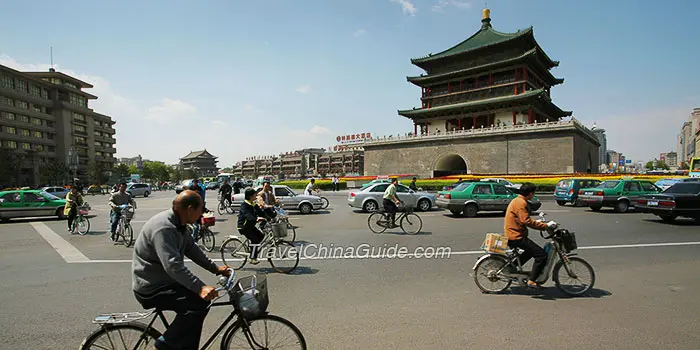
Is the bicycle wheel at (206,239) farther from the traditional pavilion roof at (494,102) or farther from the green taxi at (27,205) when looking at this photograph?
the traditional pavilion roof at (494,102)

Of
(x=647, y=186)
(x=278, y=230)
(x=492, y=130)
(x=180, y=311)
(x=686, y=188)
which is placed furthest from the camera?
(x=492, y=130)

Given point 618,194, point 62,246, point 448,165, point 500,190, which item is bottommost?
point 62,246

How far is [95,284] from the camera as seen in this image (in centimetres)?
592

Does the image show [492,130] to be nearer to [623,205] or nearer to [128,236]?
[623,205]

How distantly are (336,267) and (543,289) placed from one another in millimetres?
3525

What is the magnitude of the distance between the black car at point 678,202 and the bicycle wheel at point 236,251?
13.0m

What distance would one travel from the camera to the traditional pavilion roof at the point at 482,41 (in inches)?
1681

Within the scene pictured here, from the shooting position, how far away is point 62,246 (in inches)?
365

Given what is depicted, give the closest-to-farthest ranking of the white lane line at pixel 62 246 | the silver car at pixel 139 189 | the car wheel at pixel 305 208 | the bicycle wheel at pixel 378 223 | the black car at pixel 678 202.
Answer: the white lane line at pixel 62 246 < the bicycle wheel at pixel 378 223 < the black car at pixel 678 202 < the car wheel at pixel 305 208 < the silver car at pixel 139 189

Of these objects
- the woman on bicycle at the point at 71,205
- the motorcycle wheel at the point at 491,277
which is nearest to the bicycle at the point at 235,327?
the motorcycle wheel at the point at 491,277

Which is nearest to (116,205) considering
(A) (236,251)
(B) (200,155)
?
(A) (236,251)

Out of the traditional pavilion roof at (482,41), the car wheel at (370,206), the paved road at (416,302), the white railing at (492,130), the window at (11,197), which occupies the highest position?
the traditional pavilion roof at (482,41)

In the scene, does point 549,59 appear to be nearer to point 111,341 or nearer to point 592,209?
point 592,209

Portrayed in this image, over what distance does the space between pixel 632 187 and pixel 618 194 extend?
92 cm
